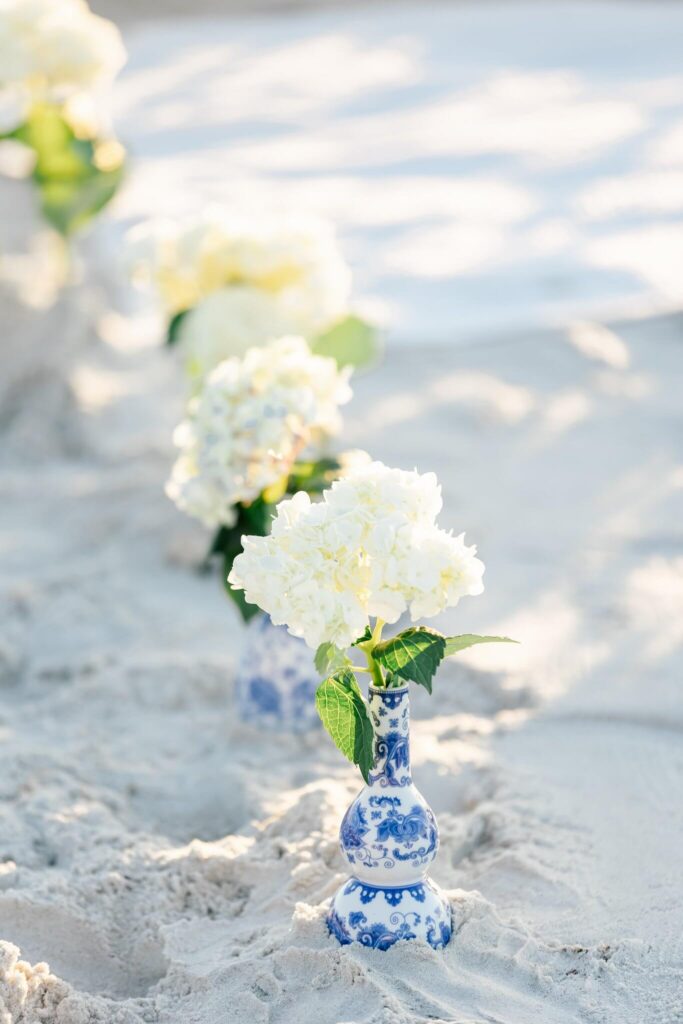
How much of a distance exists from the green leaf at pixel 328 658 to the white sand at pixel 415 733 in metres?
0.32

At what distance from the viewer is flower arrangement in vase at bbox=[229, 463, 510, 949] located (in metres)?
1.50

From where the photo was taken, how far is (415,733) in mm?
2307

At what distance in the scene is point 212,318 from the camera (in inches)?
99.1

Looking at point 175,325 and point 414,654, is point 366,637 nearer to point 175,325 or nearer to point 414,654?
point 414,654

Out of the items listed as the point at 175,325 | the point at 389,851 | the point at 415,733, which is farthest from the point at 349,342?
the point at 389,851

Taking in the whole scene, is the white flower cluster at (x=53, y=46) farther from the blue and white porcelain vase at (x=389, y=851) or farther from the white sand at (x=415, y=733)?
the blue and white porcelain vase at (x=389, y=851)

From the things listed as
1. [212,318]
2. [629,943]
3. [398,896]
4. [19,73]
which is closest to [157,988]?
[398,896]

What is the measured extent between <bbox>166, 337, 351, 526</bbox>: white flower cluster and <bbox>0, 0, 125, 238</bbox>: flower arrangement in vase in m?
1.57

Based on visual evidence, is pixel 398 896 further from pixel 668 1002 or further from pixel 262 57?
pixel 262 57

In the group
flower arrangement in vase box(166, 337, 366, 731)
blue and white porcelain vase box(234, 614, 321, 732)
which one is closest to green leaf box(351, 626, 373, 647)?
flower arrangement in vase box(166, 337, 366, 731)

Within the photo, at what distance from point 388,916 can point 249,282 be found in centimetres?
128

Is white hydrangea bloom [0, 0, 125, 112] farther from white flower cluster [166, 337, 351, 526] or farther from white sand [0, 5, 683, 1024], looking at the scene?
white flower cluster [166, 337, 351, 526]

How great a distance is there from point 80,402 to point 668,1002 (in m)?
2.70

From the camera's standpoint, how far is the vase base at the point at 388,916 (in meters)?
1.62
